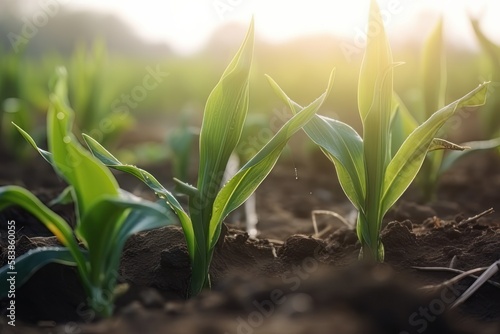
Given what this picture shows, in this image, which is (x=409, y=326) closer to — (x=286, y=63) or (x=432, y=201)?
(x=432, y=201)

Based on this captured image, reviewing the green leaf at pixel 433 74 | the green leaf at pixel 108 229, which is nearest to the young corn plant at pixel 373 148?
the green leaf at pixel 108 229

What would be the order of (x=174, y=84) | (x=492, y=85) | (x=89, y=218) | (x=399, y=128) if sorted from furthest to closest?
(x=174, y=84)
(x=492, y=85)
(x=399, y=128)
(x=89, y=218)

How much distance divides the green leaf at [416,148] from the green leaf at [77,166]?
83cm

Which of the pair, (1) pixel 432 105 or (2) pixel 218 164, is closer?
(2) pixel 218 164

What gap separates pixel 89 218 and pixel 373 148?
2.77 feet

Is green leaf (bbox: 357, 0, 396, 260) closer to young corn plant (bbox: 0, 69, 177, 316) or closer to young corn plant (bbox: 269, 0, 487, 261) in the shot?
young corn plant (bbox: 269, 0, 487, 261)

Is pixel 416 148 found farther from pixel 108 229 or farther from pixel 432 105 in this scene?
pixel 432 105

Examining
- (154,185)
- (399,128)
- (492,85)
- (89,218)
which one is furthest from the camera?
(492,85)

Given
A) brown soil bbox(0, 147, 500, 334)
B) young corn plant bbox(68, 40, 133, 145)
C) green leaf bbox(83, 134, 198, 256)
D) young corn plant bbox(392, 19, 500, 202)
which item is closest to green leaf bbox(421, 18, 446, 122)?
young corn plant bbox(392, 19, 500, 202)

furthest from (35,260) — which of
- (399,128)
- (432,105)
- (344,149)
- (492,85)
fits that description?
(492,85)

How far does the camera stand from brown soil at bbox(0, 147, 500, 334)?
1039 millimetres

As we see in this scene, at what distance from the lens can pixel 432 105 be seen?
2885mm

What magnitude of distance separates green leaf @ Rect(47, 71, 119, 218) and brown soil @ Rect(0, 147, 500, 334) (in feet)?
0.79

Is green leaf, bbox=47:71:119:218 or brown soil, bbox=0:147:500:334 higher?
green leaf, bbox=47:71:119:218
